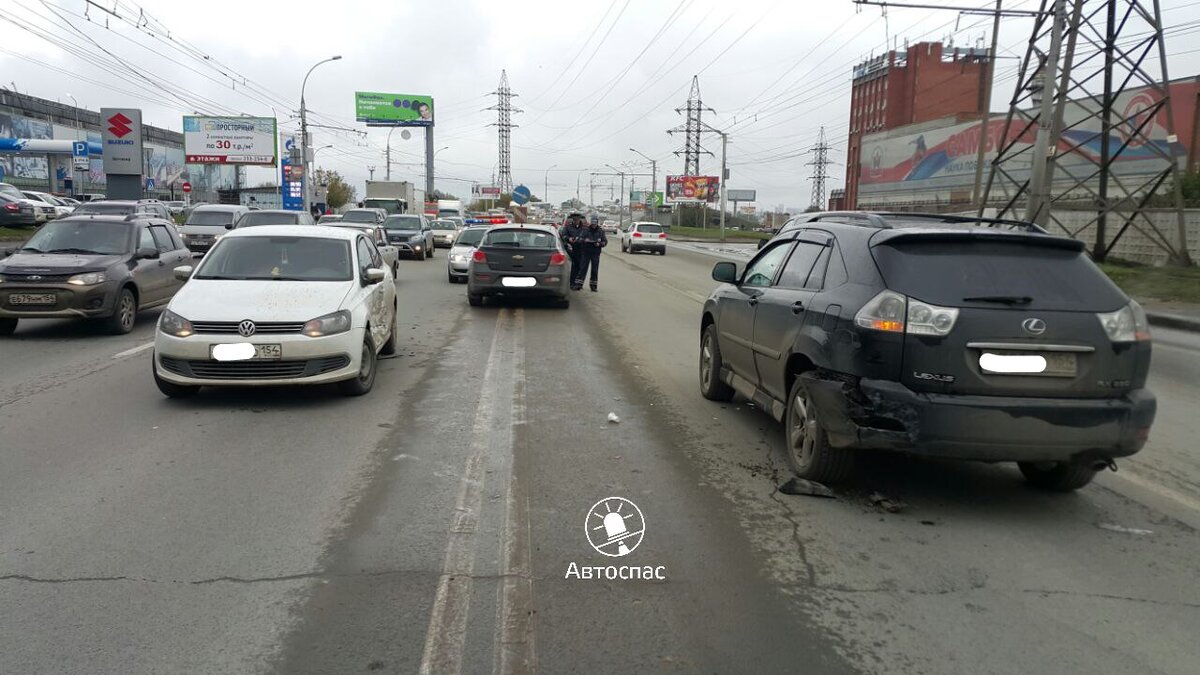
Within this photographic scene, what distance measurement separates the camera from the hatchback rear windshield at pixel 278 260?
8336mm

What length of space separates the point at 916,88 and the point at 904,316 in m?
102

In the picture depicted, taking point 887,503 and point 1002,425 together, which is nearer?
point 1002,425

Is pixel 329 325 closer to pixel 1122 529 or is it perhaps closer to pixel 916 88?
pixel 1122 529

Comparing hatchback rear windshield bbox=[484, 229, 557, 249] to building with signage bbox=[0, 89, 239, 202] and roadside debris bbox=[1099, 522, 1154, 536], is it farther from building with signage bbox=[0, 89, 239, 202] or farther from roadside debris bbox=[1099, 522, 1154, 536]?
building with signage bbox=[0, 89, 239, 202]

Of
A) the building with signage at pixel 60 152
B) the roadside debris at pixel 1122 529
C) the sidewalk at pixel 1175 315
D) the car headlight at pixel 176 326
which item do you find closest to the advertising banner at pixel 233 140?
the building with signage at pixel 60 152

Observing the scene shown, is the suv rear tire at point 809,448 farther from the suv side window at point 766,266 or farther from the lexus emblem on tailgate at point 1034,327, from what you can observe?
the suv side window at point 766,266

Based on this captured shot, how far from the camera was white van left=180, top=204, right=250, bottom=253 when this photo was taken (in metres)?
23.5

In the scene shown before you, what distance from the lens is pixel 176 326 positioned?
7273 mm

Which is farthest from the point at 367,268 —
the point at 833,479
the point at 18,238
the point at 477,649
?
the point at 18,238

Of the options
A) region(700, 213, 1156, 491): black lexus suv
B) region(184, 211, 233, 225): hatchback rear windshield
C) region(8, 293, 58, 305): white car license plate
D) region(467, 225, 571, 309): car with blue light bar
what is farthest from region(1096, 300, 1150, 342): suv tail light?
region(184, 211, 233, 225): hatchback rear windshield

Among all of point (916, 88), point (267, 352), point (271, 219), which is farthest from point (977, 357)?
point (916, 88)

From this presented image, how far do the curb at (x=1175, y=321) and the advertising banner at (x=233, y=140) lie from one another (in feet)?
187

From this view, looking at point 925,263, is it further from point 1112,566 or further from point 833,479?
point 1112,566

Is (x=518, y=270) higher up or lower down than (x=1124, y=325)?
lower down
